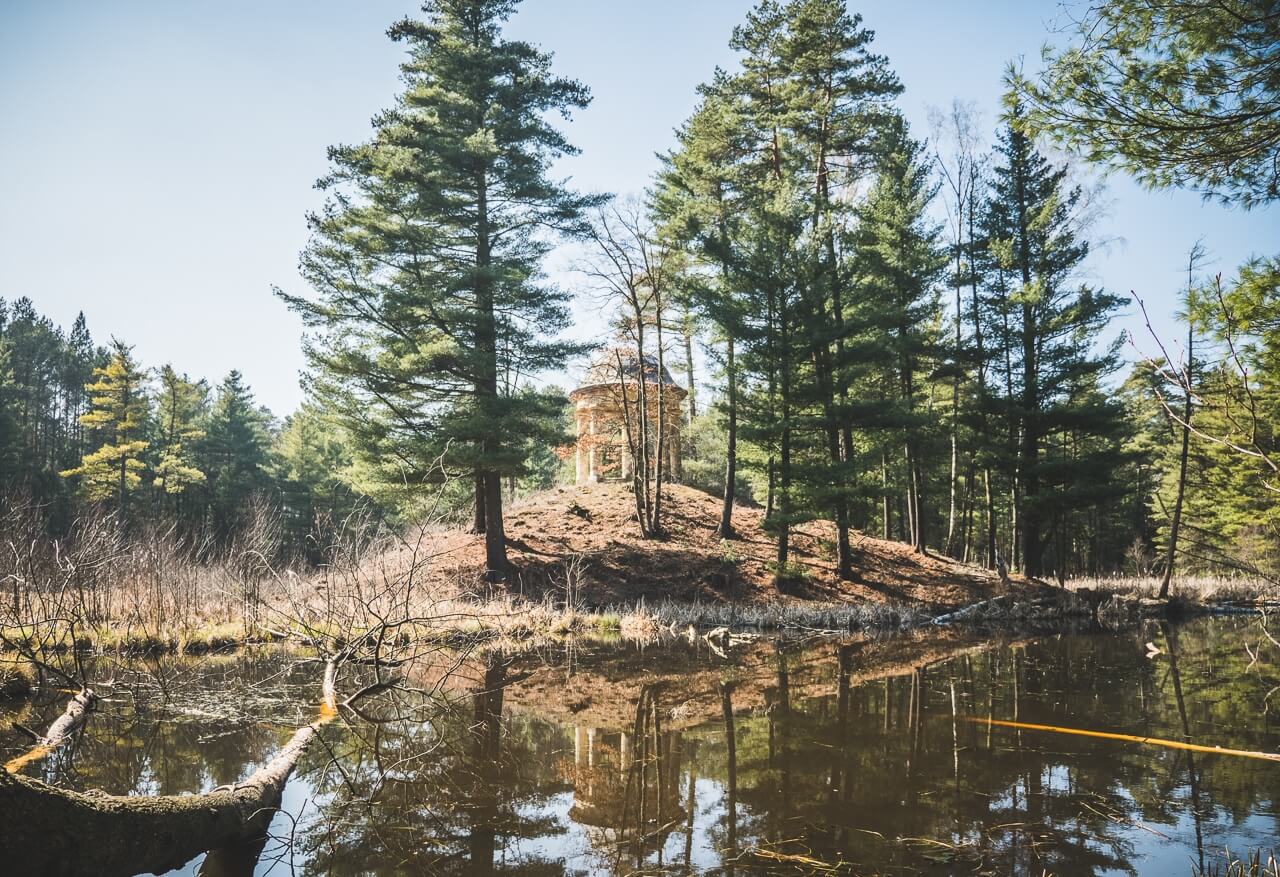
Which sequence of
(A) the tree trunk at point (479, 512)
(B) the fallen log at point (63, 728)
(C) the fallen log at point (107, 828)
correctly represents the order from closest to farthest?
(C) the fallen log at point (107, 828) → (B) the fallen log at point (63, 728) → (A) the tree trunk at point (479, 512)

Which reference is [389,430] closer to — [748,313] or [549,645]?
[549,645]

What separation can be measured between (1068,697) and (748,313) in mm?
11823

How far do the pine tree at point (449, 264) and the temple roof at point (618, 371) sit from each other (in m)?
4.98

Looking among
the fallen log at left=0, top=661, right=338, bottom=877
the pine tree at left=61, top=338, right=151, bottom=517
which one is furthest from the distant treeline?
the fallen log at left=0, top=661, right=338, bottom=877

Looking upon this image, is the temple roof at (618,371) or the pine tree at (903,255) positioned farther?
the temple roof at (618,371)

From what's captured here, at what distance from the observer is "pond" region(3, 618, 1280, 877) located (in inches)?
156

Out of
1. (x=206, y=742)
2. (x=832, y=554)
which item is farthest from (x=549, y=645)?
(x=832, y=554)

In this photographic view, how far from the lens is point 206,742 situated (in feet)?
19.7

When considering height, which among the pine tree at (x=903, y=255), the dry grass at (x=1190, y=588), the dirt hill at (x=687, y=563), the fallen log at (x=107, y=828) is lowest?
the dry grass at (x=1190, y=588)

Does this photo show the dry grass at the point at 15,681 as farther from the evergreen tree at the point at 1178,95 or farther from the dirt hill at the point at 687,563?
the evergreen tree at the point at 1178,95

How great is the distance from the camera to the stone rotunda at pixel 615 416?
23594 mm

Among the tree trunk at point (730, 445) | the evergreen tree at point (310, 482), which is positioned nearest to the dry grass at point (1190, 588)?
the tree trunk at point (730, 445)

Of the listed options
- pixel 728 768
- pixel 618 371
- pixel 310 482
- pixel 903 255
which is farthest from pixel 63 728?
pixel 310 482

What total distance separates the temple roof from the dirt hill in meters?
4.48
